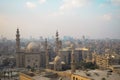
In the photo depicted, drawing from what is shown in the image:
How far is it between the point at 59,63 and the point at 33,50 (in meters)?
5.54

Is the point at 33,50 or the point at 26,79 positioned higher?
the point at 33,50

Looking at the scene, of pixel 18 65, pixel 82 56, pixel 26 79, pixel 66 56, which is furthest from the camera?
pixel 82 56

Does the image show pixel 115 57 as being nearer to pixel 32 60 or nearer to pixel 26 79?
pixel 32 60

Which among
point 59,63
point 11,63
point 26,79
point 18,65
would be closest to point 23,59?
point 18,65

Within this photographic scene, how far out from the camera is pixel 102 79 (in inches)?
412

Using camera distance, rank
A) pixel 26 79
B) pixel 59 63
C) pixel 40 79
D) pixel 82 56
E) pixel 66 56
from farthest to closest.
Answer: pixel 82 56, pixel 66 56, pixel 59 63, pixel 26 79, pixel 40 79

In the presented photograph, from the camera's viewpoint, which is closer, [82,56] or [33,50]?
[33,50]

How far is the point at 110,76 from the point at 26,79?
5.45 m

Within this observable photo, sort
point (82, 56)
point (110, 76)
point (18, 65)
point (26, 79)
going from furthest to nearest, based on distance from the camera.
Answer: point (82, 56) → point (18, 65) → point (26, 79) → point (110, 76)

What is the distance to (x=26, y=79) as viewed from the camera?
47.9 feet

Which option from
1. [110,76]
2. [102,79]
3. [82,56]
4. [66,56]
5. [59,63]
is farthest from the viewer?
[82,56]

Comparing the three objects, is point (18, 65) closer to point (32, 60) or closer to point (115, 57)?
point (32, 60)

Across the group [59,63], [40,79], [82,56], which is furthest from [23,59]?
[40,79]

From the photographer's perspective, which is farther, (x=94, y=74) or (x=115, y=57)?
(x=115, y=57)
